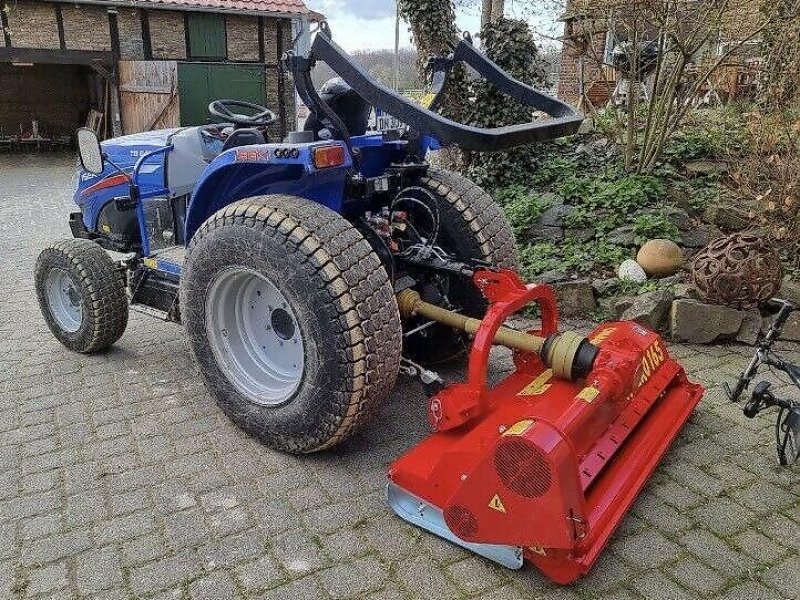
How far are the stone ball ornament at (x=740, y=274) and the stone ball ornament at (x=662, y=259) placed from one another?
492mm

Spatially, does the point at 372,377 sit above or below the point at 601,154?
below

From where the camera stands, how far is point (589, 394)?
7.47ft

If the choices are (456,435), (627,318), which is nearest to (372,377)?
(456,435)

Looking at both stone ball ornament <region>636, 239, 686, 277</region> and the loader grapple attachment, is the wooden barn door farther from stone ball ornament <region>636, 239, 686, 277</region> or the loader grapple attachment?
the loader grapple attachment

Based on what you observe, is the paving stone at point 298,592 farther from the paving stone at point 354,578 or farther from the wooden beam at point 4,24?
the wooden beam at point 4,24

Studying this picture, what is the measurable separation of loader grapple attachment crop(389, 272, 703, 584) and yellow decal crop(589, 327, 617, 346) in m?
0.01

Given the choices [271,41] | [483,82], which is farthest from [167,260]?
[271,41]

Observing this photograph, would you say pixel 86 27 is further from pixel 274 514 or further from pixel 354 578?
pixel 354 578

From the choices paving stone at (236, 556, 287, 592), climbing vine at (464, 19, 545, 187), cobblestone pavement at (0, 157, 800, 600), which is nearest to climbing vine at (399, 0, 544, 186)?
climbing vine at (464, 19, 545, 187)

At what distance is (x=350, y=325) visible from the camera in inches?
94.7

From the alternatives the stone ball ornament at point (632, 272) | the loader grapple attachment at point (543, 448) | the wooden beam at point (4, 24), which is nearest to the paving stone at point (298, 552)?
the loader grapple attachment at point (543, 448)

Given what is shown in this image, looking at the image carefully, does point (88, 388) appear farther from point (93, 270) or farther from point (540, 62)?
point (540, 62)

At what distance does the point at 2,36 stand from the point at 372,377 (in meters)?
15.7

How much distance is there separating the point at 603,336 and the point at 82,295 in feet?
9.33
